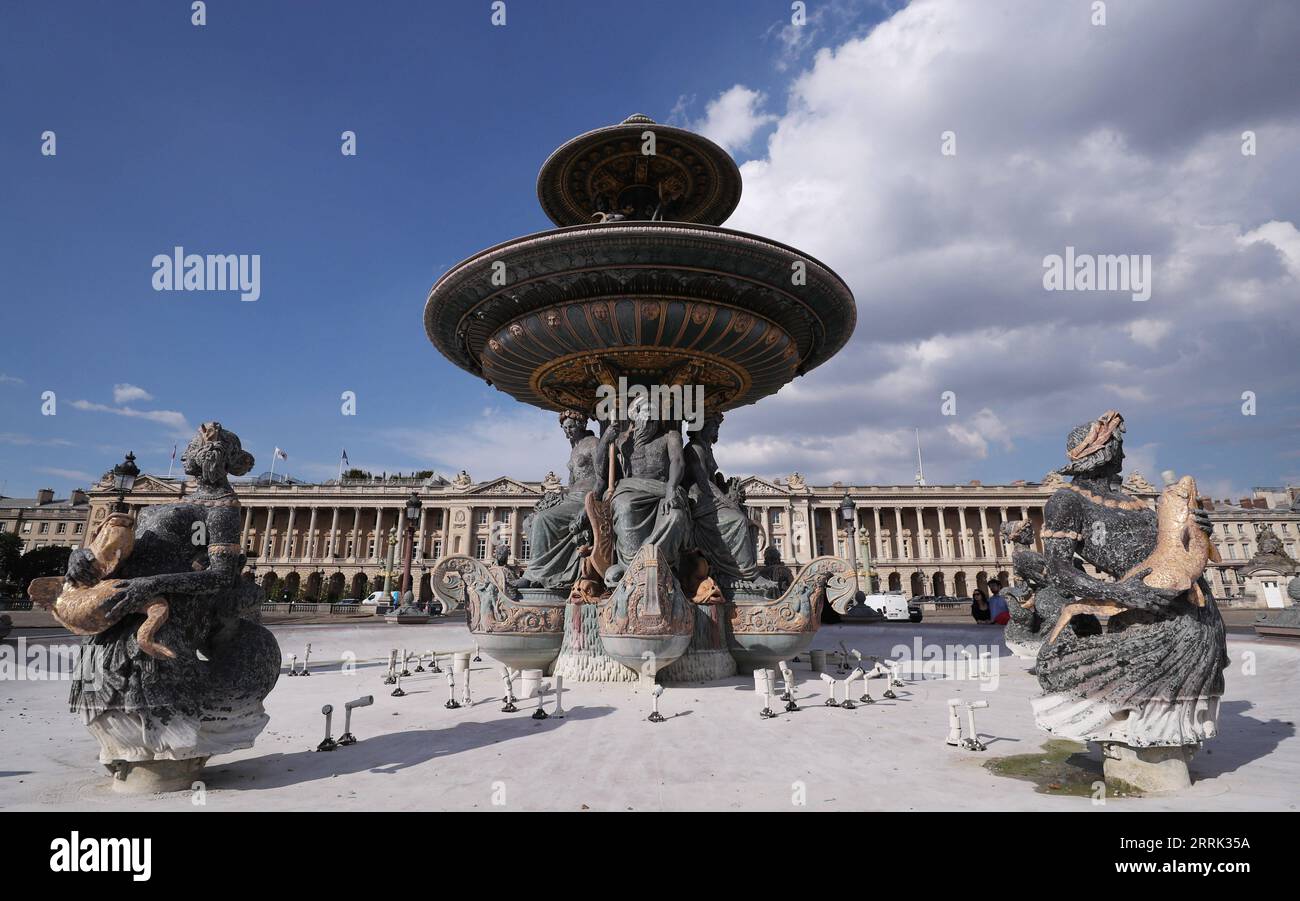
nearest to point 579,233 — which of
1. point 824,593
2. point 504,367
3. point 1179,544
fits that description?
point 504,367

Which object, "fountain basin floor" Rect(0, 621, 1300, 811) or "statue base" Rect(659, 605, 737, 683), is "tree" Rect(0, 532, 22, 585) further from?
"statue base" Rect(659, 605, 737, 683)

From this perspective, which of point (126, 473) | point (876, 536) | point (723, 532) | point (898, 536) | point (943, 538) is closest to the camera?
point (723, 532)

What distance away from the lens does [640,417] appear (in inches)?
377

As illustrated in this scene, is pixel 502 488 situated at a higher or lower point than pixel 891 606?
higher

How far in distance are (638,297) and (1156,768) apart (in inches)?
301

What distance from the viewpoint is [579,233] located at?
8750 mm

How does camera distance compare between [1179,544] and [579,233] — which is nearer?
[1179,544]

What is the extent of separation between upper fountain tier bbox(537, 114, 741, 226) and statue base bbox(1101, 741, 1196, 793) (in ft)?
35.2

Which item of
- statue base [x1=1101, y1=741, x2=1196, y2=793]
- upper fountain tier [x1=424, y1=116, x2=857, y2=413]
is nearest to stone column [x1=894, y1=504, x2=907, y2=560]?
upper fountain tier [x1=424, y1=116, x2=857, y2=413]

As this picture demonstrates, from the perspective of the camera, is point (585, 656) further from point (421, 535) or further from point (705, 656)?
point (421, 535)

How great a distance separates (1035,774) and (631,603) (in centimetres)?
430

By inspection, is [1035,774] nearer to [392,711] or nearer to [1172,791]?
[1172,791]

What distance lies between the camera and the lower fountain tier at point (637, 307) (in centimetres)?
889

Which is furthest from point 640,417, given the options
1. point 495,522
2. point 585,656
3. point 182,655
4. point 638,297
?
point 495,522
